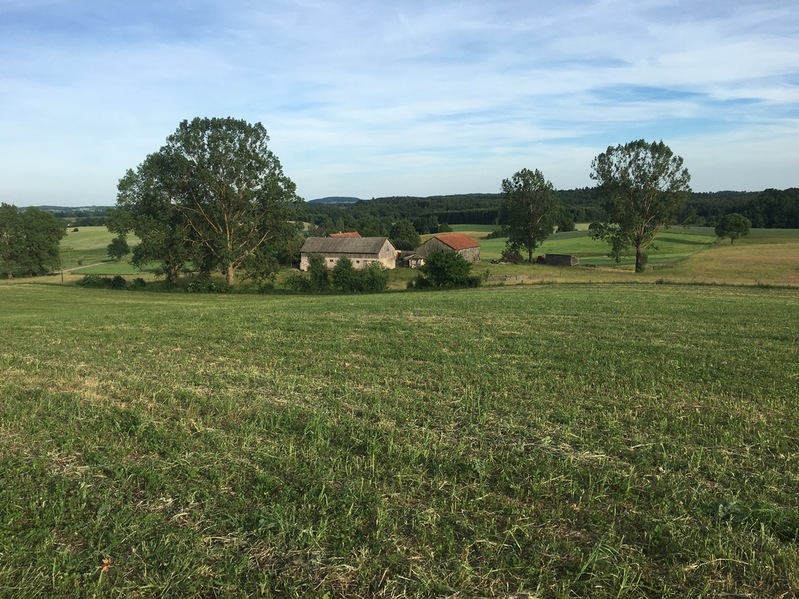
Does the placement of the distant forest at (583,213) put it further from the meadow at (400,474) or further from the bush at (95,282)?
the meadow at (400,474)

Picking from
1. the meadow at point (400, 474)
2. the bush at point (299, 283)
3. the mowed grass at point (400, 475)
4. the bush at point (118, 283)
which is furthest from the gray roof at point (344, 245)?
the mowed grass at point (400, 475)

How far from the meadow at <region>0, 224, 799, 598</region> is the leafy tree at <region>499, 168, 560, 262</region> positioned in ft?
220

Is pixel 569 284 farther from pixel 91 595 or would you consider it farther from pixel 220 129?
pixel 91 595

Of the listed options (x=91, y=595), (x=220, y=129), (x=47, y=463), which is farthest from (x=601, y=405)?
(x=220, y=129)

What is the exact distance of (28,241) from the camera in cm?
7350

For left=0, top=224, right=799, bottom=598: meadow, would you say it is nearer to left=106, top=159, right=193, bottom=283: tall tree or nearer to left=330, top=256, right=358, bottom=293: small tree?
left=330, top=256, right=358, bottom=293: small tree

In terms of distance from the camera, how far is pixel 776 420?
6762mm

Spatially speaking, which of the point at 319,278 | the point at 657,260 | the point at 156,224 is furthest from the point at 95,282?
the point at 657,260

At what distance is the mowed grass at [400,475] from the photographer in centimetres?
372

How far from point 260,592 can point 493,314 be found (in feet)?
49.9

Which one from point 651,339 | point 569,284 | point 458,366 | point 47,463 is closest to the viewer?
point 47,463

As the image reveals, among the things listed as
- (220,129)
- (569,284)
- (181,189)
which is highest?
(220,129)

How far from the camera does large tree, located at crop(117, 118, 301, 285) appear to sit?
48.4 meters

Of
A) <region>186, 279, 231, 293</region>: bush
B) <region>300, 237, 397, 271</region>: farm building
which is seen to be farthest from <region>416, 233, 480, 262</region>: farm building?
<region>186, 279, 231, 293</region>: bush
